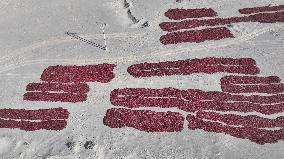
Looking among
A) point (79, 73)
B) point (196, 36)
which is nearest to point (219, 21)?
point (196, 36)

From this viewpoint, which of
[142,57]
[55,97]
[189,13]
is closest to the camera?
[55,97]

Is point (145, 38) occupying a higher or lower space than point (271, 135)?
higher

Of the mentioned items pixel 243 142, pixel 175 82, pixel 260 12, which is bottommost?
pixel 243 142

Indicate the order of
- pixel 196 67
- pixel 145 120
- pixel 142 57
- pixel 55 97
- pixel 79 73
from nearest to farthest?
pixel 145 120 < pixel 55 97 < pixel 196 67 < pixel 79 73 < pixel 142 57

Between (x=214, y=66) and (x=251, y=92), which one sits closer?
(x=251, y=92)

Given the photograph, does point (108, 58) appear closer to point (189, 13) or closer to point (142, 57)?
point (142, 57)

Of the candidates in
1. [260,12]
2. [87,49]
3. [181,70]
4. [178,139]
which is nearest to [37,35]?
[87,49]

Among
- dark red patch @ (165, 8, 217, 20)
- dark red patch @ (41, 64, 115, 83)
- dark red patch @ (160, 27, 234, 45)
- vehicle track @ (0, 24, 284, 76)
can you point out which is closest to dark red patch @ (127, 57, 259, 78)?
vehicle track @ (0, 24, 284, 76)

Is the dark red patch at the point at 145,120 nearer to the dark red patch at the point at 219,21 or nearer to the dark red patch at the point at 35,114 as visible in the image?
the dark red patch at the point at 35,114

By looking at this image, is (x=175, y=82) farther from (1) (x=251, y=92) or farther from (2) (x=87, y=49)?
(2) (x=87, y=49)
